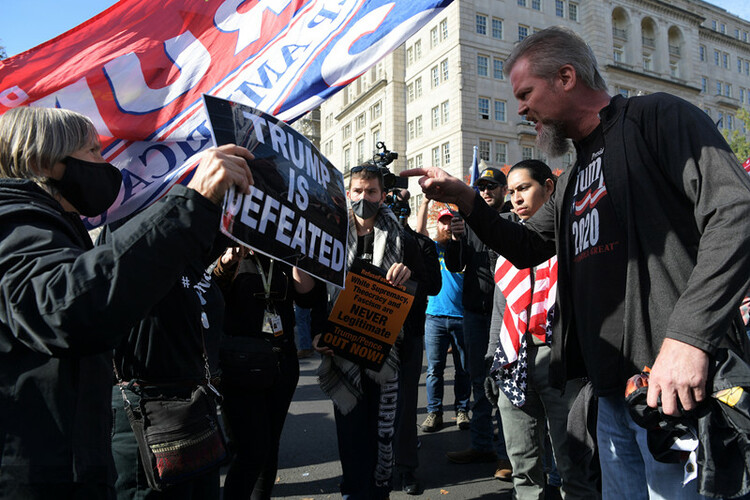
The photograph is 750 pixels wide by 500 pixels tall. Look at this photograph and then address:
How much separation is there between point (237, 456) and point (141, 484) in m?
0.94

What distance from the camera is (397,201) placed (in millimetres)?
A: 4613

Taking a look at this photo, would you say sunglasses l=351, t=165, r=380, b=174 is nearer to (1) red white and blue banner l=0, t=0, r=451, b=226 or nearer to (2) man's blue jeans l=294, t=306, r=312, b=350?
(1) red white and blue banner l=0, t=0, r=451, b=226

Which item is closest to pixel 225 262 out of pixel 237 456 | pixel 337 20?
pixel 237 456

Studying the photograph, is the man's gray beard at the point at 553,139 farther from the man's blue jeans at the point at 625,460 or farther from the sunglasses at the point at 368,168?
the sunglasses at the point at 368,168

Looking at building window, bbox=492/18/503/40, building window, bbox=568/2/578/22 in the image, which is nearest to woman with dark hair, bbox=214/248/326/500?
building window, bbox=492/18/503/40

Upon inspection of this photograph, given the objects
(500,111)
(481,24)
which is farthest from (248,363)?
(481,24)

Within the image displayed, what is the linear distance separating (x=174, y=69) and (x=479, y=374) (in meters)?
3.69

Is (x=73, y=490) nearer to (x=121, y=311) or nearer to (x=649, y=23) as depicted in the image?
(x=121, y=311)

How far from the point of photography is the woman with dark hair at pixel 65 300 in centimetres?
124

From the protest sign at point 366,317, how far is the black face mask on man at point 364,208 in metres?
0.36

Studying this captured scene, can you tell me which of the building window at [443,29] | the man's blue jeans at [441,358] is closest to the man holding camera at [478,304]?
the man's blue jeans at [441,358]

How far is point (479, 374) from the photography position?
4.99 m

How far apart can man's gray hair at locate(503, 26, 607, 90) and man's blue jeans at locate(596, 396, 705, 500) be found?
1250mm

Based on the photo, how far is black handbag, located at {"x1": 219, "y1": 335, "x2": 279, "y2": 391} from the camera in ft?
10.3
